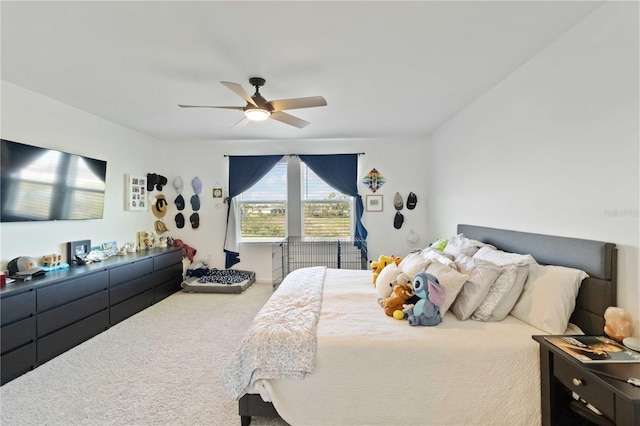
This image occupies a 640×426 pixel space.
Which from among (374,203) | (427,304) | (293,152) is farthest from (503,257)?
(293,152)

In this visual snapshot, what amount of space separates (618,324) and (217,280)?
447 centimetres

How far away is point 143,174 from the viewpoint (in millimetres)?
4363

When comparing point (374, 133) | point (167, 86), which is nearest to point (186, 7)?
point (167, 86)

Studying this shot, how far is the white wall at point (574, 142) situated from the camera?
1.52 meters

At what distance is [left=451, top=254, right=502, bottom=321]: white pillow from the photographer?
1.84m

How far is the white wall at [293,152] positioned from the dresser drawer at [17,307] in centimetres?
256

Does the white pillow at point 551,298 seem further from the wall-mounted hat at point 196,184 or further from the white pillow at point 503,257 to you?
the wall-mounted hat at point 196,184

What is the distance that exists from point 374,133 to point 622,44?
2.96 meters

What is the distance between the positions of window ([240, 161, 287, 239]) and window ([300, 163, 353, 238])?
37 centimetres

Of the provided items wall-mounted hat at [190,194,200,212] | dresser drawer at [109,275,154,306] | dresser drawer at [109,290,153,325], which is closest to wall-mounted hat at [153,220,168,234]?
wall-mounted hat at [190,194,200,212]

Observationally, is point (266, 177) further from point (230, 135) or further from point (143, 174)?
point (143, 174)

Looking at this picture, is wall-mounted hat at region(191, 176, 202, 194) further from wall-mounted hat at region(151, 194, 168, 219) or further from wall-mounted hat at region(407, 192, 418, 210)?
wall-mounted hat at region(407, 192, 418, 210)

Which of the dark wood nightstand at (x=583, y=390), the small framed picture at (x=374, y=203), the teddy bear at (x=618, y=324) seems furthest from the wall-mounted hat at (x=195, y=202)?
the teddy bear at (x=618, y=324)

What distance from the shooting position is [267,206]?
4.93 m
